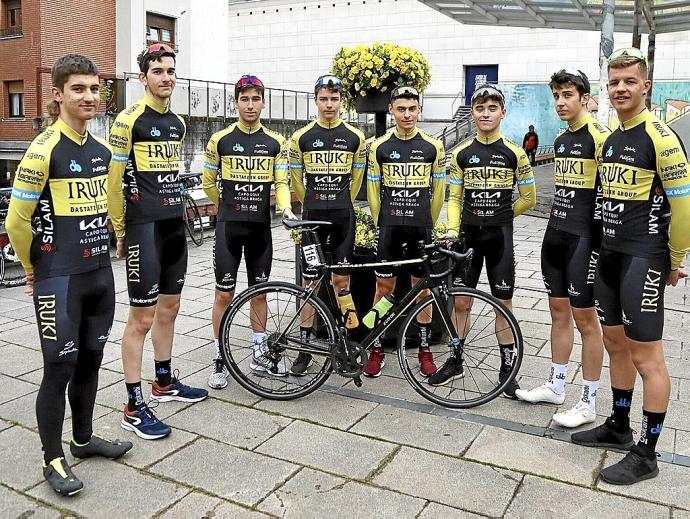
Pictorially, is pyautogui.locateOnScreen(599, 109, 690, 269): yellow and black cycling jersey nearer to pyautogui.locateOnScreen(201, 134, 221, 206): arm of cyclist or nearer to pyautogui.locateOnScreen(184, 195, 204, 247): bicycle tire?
pyautogui.locateOnScreen(201, 134, 221, 206): arm of cyclist

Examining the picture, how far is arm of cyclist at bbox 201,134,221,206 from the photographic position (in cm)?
477

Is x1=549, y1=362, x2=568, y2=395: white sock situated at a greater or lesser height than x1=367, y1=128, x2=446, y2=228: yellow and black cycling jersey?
lesser

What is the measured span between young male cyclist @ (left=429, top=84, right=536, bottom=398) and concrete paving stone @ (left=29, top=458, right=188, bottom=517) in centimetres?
211

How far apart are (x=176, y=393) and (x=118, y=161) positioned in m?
1.59

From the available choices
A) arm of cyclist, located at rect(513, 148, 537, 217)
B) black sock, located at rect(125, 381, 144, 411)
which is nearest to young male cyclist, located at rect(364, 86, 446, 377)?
arm of cyclist, located at rect(513, 148, 537, 217)

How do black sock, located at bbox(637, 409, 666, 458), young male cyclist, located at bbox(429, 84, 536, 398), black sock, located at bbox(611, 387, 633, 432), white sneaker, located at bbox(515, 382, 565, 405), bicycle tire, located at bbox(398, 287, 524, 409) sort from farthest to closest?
young male cyclist, located at bbox(429, 84, 536, 398)
white sneaker, located at bbox(515, 382, 565, 405)
bicycle tire, located at bbox(398, 287, 524, 409)
black sock, located at bbox(611, 387, 633, 432)
black sock, located at bbox(637, 409, 666, 458)

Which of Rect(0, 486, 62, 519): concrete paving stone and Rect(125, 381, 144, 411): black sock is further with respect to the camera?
Rect(125, 381, 144, 411): black sock

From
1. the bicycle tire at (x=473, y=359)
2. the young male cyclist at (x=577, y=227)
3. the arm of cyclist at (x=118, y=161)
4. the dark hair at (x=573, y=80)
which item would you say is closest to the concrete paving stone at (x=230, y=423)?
the bicycle tire at (x=473, y=359)

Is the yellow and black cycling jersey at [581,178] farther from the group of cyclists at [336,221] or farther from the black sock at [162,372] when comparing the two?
the black sock at [162,372]

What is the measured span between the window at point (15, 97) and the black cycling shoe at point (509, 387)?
2131cm

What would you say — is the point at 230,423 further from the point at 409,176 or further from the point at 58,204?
the point at 409,176

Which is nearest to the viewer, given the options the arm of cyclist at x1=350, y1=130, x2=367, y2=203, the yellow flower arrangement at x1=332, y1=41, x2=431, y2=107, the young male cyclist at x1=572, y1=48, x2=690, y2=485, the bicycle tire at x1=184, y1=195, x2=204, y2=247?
the young male cyclist at x1=572, y1=48, x2=690, y2=485

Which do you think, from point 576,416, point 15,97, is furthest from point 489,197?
point 15,97

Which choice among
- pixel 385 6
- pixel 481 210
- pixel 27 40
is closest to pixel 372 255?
pixel 481 210
